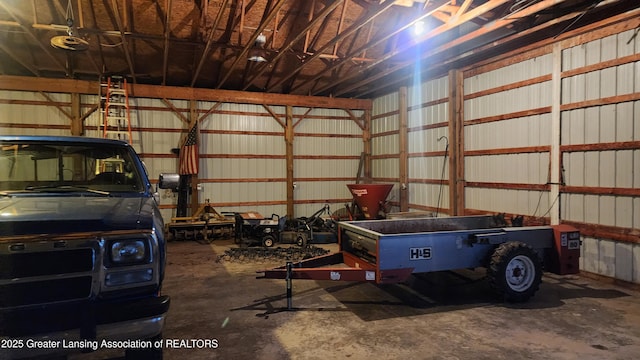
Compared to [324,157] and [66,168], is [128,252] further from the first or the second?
[324,157]

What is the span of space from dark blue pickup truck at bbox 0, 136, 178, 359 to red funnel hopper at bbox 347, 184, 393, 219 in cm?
812

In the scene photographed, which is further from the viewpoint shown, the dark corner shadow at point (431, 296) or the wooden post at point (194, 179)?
the wooden post at point (194, 179)

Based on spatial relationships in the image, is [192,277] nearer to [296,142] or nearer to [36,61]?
[296,142]

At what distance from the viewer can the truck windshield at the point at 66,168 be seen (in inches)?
145

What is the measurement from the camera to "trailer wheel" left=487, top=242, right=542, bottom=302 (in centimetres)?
522

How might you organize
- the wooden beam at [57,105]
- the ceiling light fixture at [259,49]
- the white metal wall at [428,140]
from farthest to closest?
the wooden beam at [57,105], the white metal wall at [428,140], the ceiling light fixture at [259,49]

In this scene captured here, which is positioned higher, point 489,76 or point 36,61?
point 36,61

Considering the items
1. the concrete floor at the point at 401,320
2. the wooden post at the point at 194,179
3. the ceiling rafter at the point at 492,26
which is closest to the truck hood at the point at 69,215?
the concrete floor at the point at 401,320

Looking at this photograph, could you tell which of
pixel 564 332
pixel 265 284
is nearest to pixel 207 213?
pixel 265 284

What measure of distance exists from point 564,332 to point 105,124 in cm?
1138

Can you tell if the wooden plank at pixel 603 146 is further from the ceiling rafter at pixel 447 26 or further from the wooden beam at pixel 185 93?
the wooden beam at pixel 185 93

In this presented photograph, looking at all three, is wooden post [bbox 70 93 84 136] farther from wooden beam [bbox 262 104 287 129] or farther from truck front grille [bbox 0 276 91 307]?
truck front grille [bbox 0 276 91 307]

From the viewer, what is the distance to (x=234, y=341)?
13.7 ft

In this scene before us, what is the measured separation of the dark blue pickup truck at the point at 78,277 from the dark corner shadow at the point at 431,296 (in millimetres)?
2502
